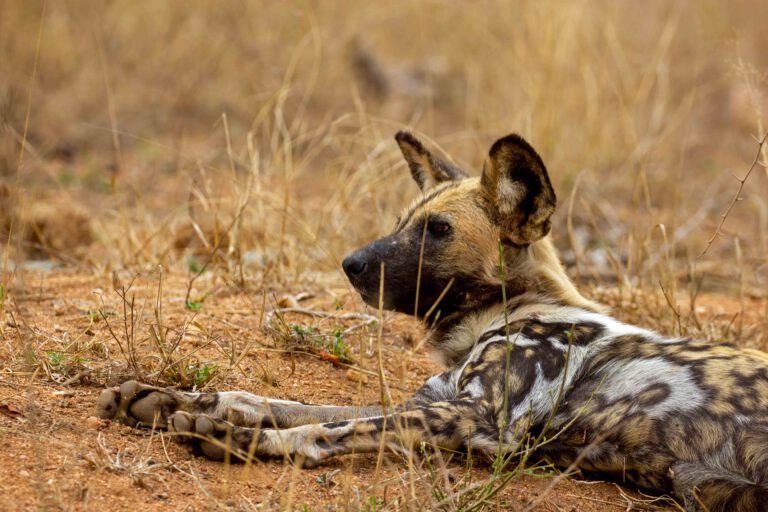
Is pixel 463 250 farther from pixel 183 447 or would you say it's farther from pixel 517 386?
pixel 183 447

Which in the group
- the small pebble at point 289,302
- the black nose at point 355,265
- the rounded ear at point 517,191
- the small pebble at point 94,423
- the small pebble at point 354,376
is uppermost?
the rounded ear at point 517,191

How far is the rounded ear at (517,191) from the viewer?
3.17 m

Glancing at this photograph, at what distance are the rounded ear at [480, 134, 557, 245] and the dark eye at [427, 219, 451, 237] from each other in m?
0.16

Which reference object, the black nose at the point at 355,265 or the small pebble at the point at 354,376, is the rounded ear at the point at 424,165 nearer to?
the black nose at the point at 355,265

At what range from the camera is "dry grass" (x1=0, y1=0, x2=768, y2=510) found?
3.40 m

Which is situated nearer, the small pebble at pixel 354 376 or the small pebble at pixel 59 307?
the small pebble at pixel 354 376

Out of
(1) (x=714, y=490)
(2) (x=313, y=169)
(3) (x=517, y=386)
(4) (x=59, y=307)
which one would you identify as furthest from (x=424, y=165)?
(2) (x=313, y=169)

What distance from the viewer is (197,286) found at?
443 cm

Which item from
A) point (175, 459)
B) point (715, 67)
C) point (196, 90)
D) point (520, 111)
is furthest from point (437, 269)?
point (715, 67)

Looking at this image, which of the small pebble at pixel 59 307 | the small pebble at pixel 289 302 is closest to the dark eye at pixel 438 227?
the small pebble at pixel 289 302

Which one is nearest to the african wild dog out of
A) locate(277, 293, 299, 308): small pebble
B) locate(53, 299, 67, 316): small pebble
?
locate(277, 293, 299, 308): small pebble

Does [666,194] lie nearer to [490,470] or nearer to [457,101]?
[457,101]

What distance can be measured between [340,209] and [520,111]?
1687 millimetres

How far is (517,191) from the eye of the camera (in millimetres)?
3289
